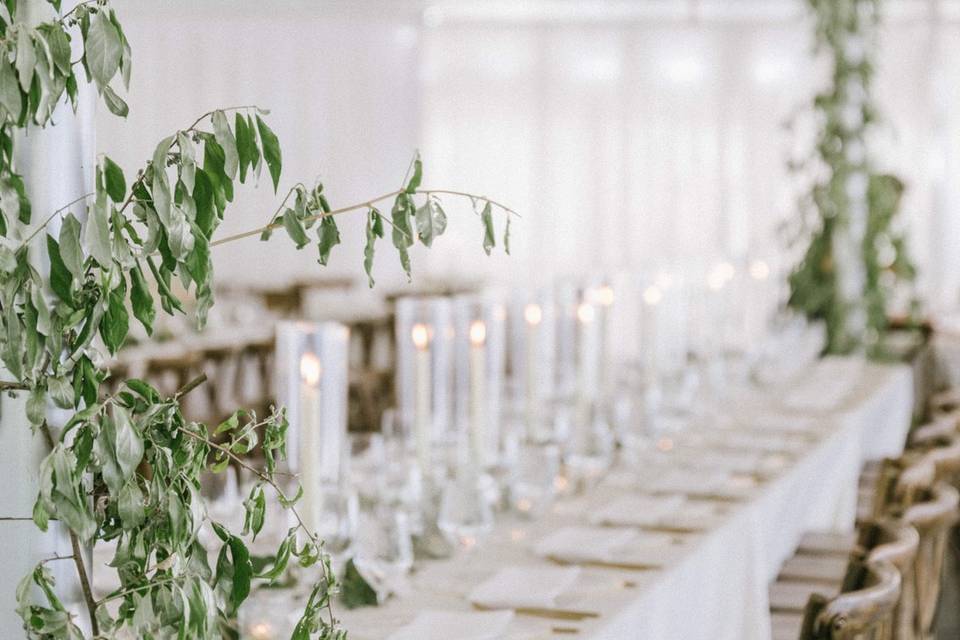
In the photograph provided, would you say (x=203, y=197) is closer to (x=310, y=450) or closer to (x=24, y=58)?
(x=24, y=58)

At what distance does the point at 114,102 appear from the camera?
48.4 inches

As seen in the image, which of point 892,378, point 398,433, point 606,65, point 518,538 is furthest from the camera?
point 606,65

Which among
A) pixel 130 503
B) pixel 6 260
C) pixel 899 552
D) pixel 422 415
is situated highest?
pixel 6 260

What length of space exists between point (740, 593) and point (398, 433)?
3.81 feet

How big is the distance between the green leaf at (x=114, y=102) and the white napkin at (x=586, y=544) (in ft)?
5.81

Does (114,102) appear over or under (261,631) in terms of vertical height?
over

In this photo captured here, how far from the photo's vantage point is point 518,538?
3.01 meters

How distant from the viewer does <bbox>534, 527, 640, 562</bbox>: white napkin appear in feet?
9.25

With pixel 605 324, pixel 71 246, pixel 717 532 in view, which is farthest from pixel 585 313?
pixel 71 246

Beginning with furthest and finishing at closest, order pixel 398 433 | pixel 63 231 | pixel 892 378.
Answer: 1. pixel 892 378
2. pixel 398 433
3. pixel 63 231

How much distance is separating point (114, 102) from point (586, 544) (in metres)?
1.87

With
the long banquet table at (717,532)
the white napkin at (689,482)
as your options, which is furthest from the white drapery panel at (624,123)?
the white napkin at (689,482)

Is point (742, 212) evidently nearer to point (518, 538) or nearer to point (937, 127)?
point (937, 127)

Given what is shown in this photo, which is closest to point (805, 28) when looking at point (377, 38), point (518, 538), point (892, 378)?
point (377, 38)
